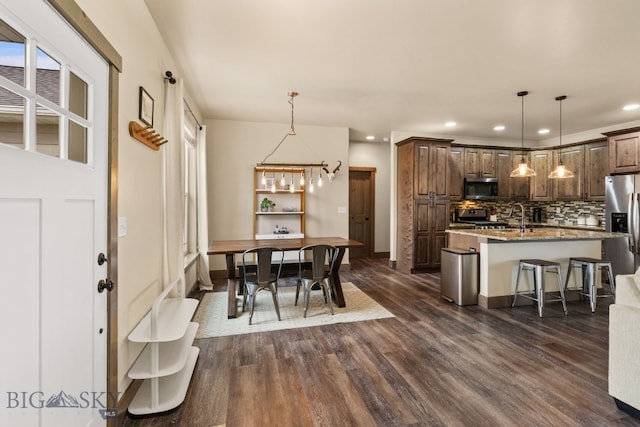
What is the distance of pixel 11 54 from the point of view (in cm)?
99

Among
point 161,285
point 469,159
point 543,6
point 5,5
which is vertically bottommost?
point 161,285

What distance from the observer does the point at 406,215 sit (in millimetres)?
5750

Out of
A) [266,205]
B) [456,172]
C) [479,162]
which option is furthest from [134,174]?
[479,162]

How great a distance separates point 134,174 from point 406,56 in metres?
2.67

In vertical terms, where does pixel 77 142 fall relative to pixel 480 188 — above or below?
below

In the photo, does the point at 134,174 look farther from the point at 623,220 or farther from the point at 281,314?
the point at 623,220

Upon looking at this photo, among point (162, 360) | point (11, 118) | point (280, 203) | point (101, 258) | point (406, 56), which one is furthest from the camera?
point (280, 203)

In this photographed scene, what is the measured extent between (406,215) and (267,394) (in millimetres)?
4382

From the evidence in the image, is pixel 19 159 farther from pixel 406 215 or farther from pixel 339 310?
pixel 406 215

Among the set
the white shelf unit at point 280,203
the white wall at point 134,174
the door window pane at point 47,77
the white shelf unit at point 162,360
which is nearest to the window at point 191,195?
the white shelf unit at point 280,203

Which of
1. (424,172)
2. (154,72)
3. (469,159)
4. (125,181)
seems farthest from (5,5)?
(469,159)

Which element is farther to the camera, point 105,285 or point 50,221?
point 105,285

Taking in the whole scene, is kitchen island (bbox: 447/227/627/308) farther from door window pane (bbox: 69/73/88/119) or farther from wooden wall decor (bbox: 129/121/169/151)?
→ door window pane (bbox: 69/73/88/119)

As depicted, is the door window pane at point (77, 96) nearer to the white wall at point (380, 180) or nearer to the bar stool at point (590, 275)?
the bar stool at point (590, 275)
